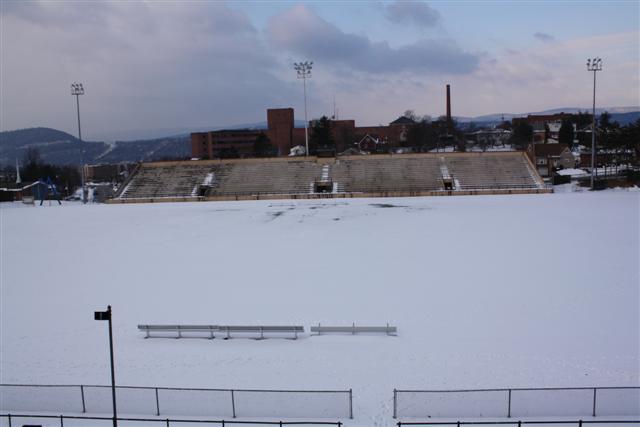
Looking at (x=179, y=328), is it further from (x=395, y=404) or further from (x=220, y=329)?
(x=395, y=404)

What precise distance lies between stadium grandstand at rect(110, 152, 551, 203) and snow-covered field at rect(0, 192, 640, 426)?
15.1m

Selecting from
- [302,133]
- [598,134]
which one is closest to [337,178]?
[598,134]

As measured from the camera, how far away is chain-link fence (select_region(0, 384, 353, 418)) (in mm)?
11477

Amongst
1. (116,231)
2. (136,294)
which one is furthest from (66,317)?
(116,231)

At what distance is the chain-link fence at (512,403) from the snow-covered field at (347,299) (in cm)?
84

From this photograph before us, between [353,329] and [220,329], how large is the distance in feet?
14.0

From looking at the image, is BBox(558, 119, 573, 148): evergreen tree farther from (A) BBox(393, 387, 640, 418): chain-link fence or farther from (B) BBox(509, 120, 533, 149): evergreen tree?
(A) BBox(393, 387, 640, 418): chain-link fence

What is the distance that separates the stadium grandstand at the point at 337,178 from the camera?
1982 inches

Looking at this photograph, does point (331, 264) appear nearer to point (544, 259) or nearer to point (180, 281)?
point (180, 281)

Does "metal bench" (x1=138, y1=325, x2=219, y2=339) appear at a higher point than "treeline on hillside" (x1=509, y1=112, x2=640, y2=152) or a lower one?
lower

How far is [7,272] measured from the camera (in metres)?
24.5

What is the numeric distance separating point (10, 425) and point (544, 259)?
68.9ft

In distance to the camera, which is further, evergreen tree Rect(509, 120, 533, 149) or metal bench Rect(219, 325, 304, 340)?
evergreen tree Rect(509, 120, 533, 149)

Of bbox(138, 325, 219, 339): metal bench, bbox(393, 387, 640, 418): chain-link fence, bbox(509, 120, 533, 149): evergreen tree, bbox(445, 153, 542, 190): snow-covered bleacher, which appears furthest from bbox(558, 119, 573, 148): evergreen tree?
bbox(138, 325, 219, 339): metal bench
